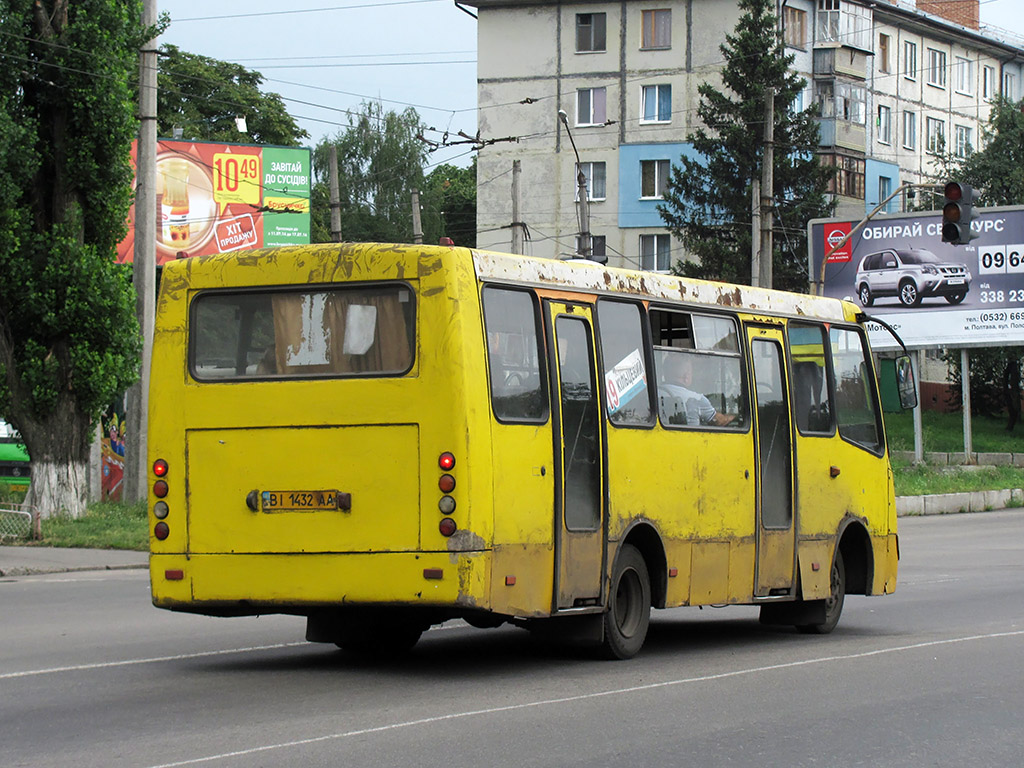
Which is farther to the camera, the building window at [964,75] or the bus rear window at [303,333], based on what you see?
the building window at [964,75]

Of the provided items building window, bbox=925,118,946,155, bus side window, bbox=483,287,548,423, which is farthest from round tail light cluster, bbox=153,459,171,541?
building window, bbox=925,118,946,155

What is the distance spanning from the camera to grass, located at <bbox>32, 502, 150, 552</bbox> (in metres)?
23.0

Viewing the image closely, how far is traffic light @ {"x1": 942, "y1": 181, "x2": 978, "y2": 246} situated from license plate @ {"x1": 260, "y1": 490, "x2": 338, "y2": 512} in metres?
17.3

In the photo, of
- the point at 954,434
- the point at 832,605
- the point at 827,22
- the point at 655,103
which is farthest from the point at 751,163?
the point at 832,605

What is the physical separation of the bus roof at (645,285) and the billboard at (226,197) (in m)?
34.2

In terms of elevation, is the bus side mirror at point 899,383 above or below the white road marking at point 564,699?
above

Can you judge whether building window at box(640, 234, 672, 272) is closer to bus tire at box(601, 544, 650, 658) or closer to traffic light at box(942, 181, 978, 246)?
traffic light at box(942, 181, 978, 246)

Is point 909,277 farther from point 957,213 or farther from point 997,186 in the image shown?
point 957,213

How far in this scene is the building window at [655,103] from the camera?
6850 cm

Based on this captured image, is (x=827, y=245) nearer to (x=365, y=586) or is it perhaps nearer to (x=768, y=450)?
(x=768, y=450)

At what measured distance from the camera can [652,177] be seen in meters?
68.7

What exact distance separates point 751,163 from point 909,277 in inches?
565

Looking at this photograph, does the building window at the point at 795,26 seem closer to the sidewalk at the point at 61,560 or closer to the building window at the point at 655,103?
the building window at the point at 655,103

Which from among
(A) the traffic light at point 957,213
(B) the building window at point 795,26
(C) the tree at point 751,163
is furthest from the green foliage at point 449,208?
(A) the traffic light at point 957,213
